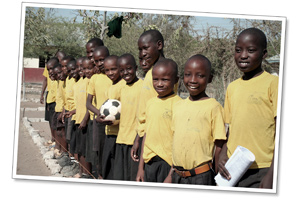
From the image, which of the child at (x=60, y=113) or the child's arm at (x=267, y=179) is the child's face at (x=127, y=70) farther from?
the child at (x=60, y=113)

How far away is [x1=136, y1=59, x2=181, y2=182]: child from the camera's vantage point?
11.1 ft

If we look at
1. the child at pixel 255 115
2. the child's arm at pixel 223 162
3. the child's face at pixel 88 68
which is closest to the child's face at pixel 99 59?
the child's face at pixel 88 68

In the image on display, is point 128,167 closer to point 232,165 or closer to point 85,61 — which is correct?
point 232,165

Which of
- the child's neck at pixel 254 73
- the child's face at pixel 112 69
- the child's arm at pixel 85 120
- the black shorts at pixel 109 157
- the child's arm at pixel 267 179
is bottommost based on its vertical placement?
the black shorts at pixel 109 157

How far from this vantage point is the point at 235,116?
3.04 m

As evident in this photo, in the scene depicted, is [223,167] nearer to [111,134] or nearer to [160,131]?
[160,131]

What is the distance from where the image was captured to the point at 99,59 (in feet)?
17.7

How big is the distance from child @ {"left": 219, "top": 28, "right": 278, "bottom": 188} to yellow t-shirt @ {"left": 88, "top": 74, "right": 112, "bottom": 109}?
8.69 ft

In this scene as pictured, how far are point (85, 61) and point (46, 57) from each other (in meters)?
10.7

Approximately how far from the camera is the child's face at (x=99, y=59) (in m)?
5.35

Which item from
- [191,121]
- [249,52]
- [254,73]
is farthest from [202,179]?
[249,52]

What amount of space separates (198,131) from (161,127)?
0.50 metres

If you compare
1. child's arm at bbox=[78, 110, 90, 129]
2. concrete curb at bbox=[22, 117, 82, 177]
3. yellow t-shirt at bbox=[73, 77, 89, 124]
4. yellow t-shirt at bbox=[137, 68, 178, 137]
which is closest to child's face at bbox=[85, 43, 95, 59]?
yellow t-shirt at bbox=[73, 77, 89, 124]

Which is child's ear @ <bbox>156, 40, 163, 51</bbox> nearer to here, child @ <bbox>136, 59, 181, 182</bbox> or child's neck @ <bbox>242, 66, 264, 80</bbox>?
child @ <bbox>136, 59, 181, 182</bbox>
